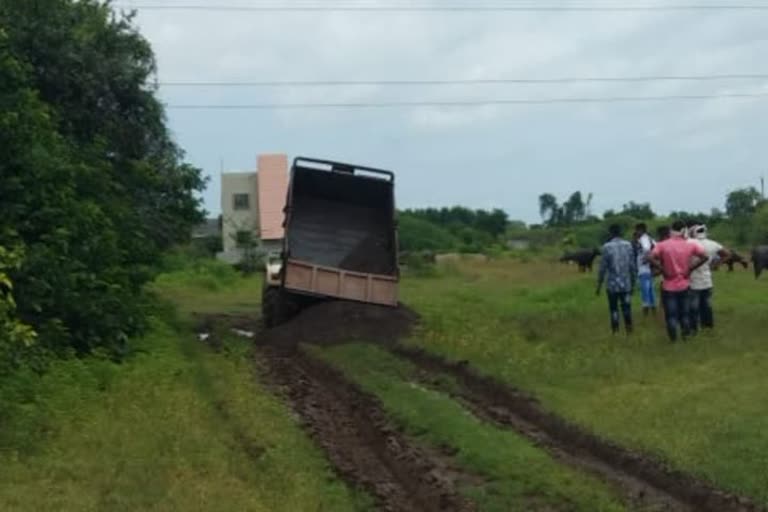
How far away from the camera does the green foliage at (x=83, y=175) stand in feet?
51.4

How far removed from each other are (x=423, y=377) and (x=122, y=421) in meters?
5.79

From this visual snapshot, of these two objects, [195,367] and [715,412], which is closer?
[715,412]

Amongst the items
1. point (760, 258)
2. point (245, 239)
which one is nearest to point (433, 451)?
point (760, 258)

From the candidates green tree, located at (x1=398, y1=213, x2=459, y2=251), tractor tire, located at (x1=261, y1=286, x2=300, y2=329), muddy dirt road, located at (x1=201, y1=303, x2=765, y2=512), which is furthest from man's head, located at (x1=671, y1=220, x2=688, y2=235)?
green tree, located at (x1=398, y1=213, x2=459, y2=251)

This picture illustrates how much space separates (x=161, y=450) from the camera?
10.4 m

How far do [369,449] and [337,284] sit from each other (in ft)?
41.1

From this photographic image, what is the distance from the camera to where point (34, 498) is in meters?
8.55

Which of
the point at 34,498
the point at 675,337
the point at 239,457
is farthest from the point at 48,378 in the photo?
the point at 675,337

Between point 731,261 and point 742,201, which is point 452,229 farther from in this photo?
point 731,261

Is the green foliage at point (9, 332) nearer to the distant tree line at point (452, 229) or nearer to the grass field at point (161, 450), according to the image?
the grass field at point (161, 450)

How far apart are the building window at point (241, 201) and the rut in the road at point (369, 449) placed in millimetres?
63611

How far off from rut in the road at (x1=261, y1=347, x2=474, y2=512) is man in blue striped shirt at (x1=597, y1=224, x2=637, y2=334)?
4.51 metres

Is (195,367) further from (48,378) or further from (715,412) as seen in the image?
(715,412)

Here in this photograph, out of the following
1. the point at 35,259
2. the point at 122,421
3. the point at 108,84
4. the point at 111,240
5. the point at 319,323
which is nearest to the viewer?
the point at 122,421
